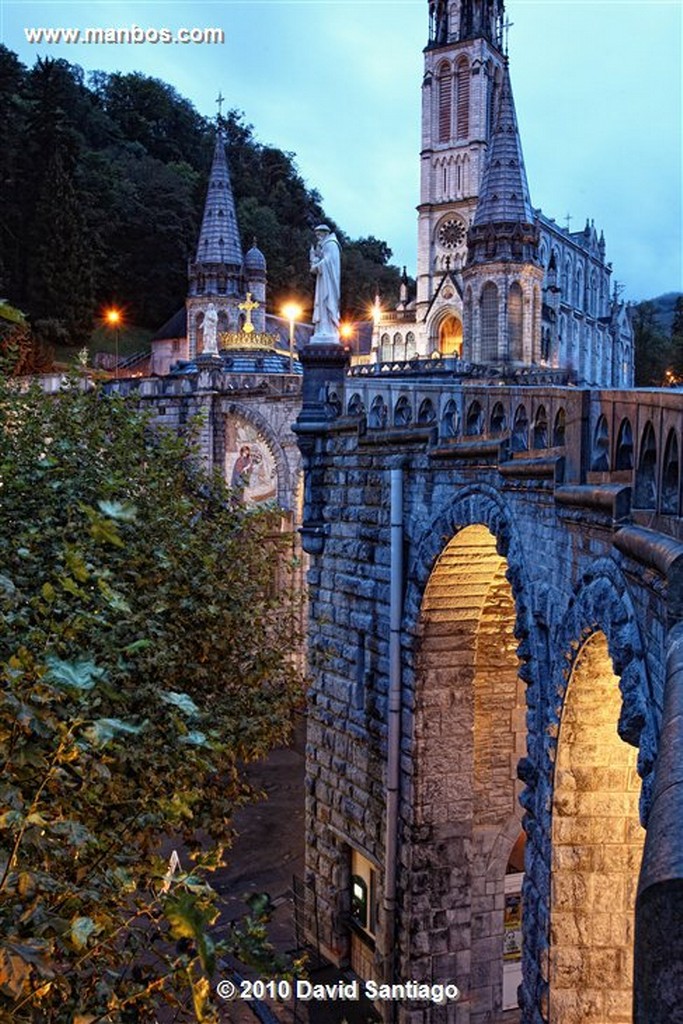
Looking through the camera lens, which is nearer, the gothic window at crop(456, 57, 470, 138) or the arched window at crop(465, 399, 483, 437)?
the arched window at crop(465, 399, 483, 437)

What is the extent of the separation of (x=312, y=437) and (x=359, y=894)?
6851 millimetres

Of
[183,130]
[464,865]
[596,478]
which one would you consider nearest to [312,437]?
[464,865]

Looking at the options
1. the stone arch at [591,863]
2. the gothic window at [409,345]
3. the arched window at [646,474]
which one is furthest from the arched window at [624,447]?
the gothic window at [409,345]

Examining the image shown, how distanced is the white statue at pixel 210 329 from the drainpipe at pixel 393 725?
1165 inches

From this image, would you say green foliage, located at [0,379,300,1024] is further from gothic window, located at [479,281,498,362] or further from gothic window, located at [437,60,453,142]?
gothic window, located at [437,60,453,142]

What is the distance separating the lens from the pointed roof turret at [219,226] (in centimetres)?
4391

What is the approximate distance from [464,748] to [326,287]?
7.36m

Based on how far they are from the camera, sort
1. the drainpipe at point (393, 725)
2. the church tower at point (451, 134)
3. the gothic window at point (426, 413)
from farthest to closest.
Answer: the church tower at point (451, 134) < the drainpipe at point (393, 725) < the gothic window at point (426, 413)

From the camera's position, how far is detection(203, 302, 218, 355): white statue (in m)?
42.2

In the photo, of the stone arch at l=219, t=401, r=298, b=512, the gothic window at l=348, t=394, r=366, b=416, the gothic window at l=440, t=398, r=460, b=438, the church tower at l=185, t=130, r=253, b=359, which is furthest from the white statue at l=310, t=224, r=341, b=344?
the church tower at l=185, t=130, r=253, b=359

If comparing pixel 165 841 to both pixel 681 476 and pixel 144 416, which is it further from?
pixel 681 476

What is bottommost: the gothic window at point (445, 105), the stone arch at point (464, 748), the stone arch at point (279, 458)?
the stone arch at point (464, 748)

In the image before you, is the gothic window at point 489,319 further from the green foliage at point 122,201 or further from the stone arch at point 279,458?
the green foliage at point 122,201

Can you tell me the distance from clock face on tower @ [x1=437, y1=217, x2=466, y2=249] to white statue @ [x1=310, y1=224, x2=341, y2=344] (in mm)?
50395
